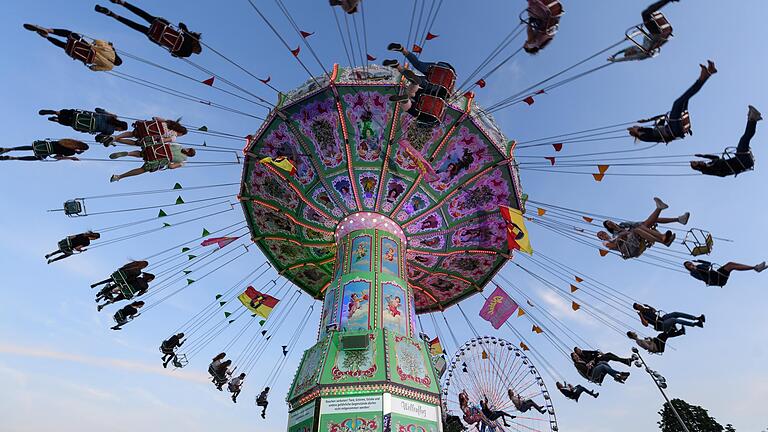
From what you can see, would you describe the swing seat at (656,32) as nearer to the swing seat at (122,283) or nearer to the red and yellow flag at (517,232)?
the red and yellow flag at (517,232)

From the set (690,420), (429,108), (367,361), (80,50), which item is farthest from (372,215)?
(690,420)

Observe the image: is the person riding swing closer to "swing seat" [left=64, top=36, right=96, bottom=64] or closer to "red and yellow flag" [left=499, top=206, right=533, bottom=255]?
"swing seat" [left=64, top=36, right=96, bottom=64]

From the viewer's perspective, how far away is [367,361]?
12578 mm

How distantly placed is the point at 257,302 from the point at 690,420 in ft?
89.9

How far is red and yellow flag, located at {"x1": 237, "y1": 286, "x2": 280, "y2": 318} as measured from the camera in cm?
1803

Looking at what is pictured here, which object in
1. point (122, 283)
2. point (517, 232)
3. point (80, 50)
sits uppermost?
point (80, 50)

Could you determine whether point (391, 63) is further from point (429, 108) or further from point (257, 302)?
point (257, 302)

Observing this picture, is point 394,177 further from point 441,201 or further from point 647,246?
point 647,246

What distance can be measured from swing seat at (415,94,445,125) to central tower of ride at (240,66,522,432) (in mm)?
2197

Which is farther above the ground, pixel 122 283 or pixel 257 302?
pixel 257 302

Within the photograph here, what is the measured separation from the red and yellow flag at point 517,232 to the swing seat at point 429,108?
4404 mm

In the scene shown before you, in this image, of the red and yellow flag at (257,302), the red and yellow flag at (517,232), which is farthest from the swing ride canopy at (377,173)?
the red and yellow flag at (257,302)

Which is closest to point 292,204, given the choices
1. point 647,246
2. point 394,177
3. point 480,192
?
point 394,177

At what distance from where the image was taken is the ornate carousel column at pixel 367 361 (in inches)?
470
